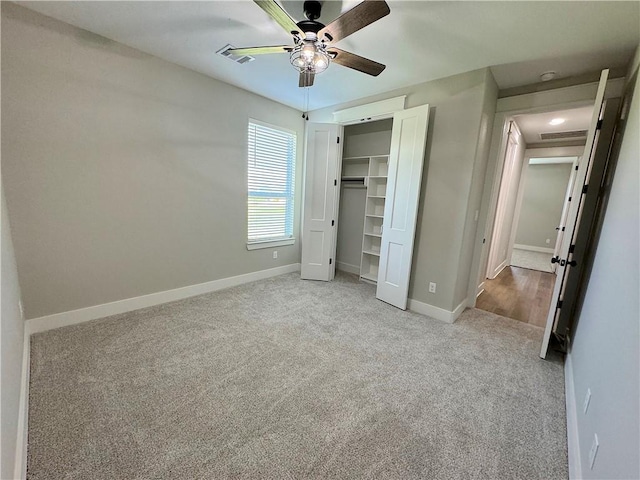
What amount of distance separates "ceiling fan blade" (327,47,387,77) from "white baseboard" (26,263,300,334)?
9.77ft

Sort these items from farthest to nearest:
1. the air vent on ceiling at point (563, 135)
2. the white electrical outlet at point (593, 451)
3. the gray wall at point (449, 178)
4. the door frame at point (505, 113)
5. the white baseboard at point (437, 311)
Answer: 1. the air vent on ceiling at point (563, 135)
2. the white baseboard at point (437, 311)
3. the gray wall at point (449, 178)
4. the door frame at point (505, 113)
5. the white electrical outlet at point (593, 451)

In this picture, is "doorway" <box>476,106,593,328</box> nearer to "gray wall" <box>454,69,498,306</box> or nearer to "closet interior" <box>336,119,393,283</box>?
"gray wall" <box>454,69,498,306</box>

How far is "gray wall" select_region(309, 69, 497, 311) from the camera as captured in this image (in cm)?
272

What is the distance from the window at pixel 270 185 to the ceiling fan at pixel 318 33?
5.42 ft

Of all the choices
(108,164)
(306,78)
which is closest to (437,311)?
(306,78)

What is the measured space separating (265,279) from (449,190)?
114 inches

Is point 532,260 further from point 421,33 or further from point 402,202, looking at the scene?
point 421,33

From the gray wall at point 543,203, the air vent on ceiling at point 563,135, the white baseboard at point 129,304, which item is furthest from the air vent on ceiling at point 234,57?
the gray wall at point 543,203

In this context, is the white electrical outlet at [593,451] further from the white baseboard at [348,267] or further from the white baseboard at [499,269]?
the white baseboard at [499,269]

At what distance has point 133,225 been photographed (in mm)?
2768

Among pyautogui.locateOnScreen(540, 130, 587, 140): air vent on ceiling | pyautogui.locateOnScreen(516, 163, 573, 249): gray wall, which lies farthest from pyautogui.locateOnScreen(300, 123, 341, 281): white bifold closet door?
pyautogui.locateOnScreen(516, 163, 573, 249): gray wall

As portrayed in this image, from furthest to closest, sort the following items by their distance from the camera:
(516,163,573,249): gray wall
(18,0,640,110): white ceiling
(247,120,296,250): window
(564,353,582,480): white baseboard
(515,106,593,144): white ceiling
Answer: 1. (516,163,573,249): gray wall
2. (247,120,296,250): window
3. (515,106,593,144): white ceiling
4. (18,0,640,110): white ceiling
5. (564,353,582,480): white baseboard

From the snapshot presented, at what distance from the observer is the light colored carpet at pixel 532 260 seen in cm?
576

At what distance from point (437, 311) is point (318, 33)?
2962 mm
